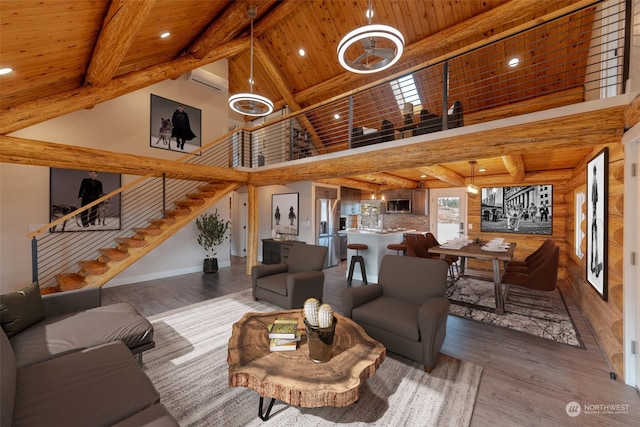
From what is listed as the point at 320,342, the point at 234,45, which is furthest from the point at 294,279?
the point at 234,45

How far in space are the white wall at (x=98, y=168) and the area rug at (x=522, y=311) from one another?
5863 millimetres

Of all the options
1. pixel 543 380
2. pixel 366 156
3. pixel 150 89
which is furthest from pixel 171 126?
pixel 543 380

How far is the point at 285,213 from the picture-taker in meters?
7.35

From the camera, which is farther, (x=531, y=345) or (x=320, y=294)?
(x=320, y=294)

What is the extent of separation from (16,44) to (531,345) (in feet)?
20.4

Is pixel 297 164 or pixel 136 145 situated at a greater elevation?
pixel 136 145

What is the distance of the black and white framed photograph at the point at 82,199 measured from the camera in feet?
15.6

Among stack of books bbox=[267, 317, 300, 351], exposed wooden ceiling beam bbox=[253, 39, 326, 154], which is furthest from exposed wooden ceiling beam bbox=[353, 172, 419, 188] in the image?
stack of books bbox=[267, 317, 300, 351]

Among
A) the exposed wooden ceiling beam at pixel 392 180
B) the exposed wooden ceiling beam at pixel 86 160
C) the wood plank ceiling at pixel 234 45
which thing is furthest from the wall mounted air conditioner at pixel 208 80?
the exposed wooden ceiling beam at pixel 392 180

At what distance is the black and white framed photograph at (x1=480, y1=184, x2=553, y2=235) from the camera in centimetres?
608

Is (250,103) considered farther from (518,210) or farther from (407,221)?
(518,210)

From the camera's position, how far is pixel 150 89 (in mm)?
5879

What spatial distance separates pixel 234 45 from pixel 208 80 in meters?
1.16

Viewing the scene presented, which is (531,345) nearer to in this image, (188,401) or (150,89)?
(188,401)
